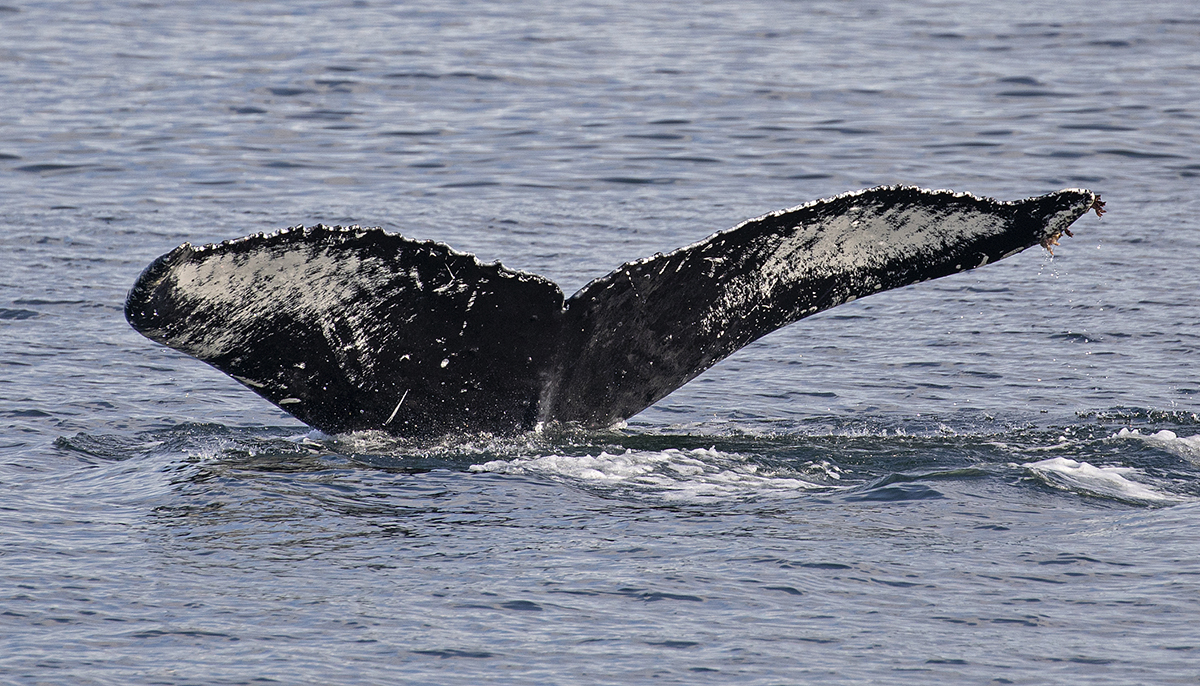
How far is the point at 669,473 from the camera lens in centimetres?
662

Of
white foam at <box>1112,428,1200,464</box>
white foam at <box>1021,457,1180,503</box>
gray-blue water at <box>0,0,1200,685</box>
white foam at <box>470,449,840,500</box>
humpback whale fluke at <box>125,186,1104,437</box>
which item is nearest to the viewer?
gray-blue water at <box>0,0,1200,685</box>

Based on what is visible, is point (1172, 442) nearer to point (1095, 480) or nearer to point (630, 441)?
point (1095, 480)

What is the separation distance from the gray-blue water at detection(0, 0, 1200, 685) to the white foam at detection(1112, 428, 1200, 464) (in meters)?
0.03

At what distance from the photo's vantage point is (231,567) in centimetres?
560

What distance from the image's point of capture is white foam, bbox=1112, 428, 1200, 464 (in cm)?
684

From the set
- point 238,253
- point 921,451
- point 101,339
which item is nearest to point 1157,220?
point 921,451

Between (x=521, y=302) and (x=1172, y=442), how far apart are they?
2929mm

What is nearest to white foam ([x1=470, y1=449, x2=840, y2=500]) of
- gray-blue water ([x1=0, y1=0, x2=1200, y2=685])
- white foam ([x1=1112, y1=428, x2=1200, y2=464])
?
gray-blue water ([x1=0, y1=0, x2=1200, y2=685])

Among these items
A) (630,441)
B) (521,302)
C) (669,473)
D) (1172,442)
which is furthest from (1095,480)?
(521,302)

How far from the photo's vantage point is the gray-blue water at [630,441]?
199 inches

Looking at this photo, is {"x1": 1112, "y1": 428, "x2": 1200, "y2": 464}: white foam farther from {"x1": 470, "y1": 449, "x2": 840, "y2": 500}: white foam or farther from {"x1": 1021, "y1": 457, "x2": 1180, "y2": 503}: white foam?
{"x1": 470, "y1": 449, "x2": 840, "y2": 500}: white foam

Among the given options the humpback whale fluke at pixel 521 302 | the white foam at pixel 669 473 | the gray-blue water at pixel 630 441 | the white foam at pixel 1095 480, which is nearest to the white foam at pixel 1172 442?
the gray-blue water at pixel 630 441

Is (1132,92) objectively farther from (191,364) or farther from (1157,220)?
(191,364)

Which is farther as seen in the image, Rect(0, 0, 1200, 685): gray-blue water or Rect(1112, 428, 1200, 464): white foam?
Rect(1112, 428, 1200, 464): white foam
